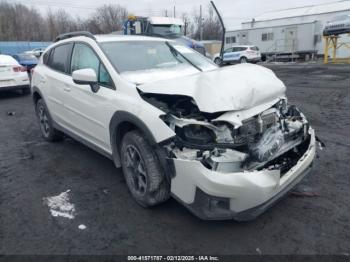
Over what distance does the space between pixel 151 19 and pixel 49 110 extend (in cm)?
1103

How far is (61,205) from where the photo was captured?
348cm

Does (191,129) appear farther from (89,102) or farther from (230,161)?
(89,102)

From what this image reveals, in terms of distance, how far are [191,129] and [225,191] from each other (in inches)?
27.2

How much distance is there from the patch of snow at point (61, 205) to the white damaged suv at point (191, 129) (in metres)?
0.68

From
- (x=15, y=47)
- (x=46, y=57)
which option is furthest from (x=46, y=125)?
(x=15, y=47)

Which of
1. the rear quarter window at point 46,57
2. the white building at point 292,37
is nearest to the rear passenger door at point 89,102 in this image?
the rear quarter window at point 46,57

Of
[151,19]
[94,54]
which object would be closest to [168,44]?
[94,54]

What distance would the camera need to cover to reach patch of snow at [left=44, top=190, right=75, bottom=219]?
330cm

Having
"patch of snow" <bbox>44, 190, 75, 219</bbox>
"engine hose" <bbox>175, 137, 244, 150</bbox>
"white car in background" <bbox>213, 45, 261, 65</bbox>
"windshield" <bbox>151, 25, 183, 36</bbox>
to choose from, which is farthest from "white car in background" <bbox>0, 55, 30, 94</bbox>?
"white car in background" <bbox>213, 45, 261, 65</bbox>

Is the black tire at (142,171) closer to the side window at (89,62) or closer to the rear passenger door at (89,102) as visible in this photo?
the rear passenger door at (89,102)

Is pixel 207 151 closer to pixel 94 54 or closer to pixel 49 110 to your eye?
pixel 94 54

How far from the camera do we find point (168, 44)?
14.9 feet

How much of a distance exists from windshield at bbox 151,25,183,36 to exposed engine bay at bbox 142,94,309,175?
12839 millimetres

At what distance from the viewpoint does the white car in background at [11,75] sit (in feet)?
32.9
